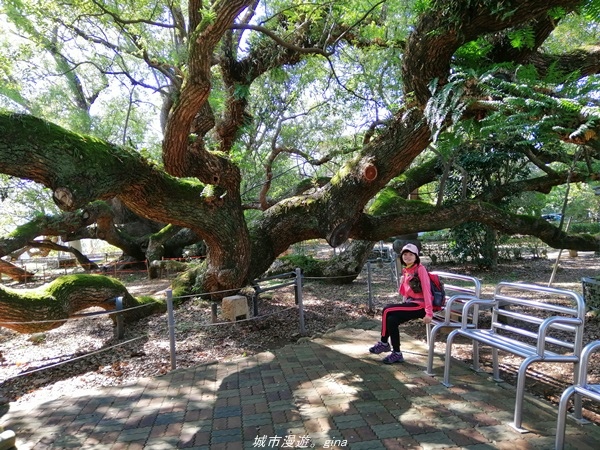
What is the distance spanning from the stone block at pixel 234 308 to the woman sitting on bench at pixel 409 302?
2501 mm

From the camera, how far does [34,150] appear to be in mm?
4621

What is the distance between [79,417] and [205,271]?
13.7 ft

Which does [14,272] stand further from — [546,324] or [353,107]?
[546,324]

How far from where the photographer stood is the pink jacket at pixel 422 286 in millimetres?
4266

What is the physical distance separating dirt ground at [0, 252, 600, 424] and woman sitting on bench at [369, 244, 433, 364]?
942 millimetres

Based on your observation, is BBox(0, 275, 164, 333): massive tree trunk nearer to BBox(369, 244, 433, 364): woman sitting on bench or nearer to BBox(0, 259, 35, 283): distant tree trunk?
BBox(369, 244, 433, 364): woman sitting on bench

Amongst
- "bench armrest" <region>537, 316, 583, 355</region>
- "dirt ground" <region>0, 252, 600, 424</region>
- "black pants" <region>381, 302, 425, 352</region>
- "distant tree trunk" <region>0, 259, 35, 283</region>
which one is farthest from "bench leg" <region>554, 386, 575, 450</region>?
"distant tree trunk" <region>0, 259, 35, 283</region>

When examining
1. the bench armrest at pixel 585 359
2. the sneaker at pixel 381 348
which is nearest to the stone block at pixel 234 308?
the sneaker at pixel 381 348

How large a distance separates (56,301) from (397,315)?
477 cm

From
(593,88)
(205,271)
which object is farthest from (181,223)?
(593,88)

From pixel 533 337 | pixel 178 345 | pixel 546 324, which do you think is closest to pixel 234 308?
pixel 178 345

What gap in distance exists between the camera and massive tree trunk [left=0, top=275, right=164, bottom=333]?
209 inches

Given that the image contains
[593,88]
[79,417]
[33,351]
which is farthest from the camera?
[33,351]

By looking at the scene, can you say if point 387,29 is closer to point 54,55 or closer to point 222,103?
point 222,103
